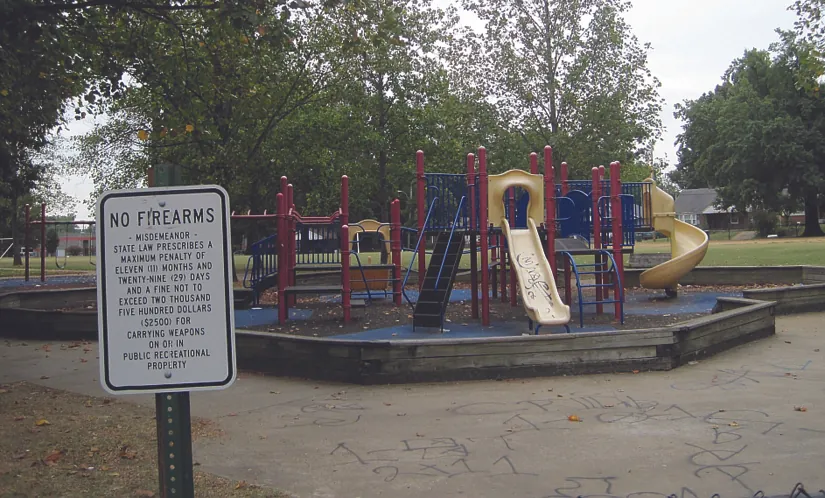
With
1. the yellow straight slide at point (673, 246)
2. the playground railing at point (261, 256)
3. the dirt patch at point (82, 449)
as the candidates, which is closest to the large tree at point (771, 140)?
the yellow straight slide at point (673, 246)

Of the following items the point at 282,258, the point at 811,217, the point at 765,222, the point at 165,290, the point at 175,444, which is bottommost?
the point at 175,444

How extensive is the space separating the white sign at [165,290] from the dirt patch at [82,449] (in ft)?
7.24

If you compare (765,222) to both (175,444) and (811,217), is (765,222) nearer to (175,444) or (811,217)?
(811,217)

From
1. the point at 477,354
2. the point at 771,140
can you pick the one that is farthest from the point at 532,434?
the point at 771,140

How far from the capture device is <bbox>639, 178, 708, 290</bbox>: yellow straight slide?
15250 mm

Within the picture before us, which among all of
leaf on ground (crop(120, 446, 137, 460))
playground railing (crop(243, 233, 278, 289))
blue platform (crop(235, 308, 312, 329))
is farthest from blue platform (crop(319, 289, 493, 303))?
leaf on ground (crop(120, 446, 137, 460))

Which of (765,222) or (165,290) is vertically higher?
(765,222)

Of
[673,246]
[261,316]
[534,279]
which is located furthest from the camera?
[673,246]

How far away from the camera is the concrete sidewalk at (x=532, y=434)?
4816mm

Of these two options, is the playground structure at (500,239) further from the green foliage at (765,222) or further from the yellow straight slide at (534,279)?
the green foliage at (765,222)

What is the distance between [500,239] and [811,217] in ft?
161

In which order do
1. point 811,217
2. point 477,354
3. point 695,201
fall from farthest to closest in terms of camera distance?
point 695,201
point 811,217
point 477,354

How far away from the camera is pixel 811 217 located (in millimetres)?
55312

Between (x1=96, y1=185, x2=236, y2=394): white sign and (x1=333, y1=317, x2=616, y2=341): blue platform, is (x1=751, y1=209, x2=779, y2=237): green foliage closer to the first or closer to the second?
(x1=333, y1=317, x2=616, y2=341): blue platform
